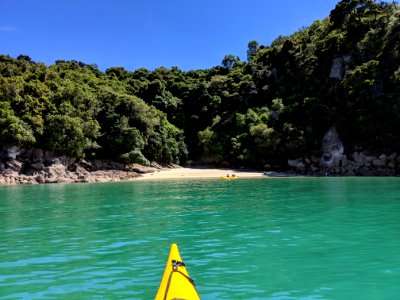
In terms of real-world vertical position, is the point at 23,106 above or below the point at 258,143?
above

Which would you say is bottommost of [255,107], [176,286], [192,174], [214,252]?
[214,252]

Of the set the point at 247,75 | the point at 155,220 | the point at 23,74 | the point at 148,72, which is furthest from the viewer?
the point at 148,72

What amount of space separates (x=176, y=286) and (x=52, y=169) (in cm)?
4953

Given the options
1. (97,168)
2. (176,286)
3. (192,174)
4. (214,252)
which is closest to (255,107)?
(192,174)

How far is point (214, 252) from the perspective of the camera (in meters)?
10.4

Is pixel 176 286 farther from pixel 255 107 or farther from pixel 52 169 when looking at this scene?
pixel 255 107

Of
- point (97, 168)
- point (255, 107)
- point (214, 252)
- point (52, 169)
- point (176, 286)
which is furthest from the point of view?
point (255, 107)

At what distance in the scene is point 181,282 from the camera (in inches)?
229

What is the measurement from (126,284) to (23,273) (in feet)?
8.86

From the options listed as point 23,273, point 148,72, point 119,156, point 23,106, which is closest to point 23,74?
point 23,106

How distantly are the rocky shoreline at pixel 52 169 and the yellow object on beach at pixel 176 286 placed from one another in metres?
47.8

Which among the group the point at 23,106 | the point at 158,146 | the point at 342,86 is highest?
the point at 342,86

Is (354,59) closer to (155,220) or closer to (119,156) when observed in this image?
(119,156)

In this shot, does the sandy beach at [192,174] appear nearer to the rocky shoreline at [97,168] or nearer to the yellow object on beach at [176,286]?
the rocky shoreline at [97,168]
